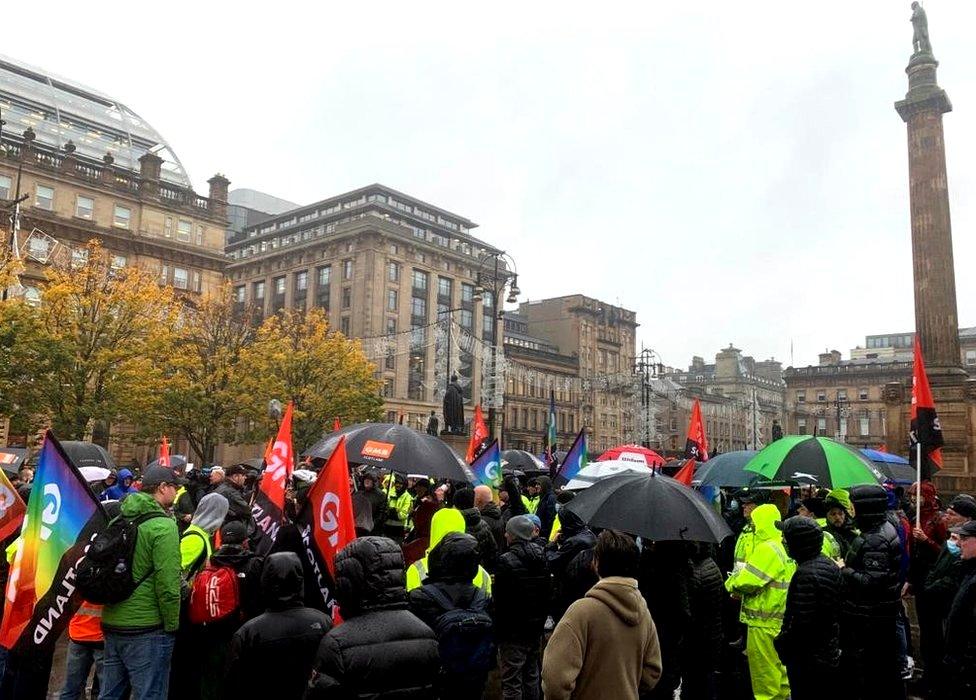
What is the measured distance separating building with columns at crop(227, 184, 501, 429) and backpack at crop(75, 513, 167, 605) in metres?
53.9

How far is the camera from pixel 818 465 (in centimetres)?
938

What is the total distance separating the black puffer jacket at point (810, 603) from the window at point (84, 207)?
50602 millimetres

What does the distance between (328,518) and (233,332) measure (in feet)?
121

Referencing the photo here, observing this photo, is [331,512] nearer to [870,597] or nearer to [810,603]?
[810,603]

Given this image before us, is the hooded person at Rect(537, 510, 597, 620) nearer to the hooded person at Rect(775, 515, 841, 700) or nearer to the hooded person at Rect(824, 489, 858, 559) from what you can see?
the hooded person at Rect(775, 515, 841, 700)

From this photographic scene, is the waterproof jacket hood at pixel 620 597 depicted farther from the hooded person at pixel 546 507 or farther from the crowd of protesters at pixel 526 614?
the hooded person at pixel 546 507

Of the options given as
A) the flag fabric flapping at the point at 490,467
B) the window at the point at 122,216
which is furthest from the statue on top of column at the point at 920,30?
the window at the point at 122,216

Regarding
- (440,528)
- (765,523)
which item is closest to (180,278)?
(440,528)

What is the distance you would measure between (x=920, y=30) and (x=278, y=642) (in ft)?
104

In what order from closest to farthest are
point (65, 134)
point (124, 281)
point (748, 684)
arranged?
point (748, 684) → point (124, 281) → point (65, 134)

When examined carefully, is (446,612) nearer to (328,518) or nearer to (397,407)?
(328,518)

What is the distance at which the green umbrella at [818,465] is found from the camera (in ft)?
30.2

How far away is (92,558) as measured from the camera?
5281 mm

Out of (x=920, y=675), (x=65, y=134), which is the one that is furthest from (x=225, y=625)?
(x=65, y=134)
